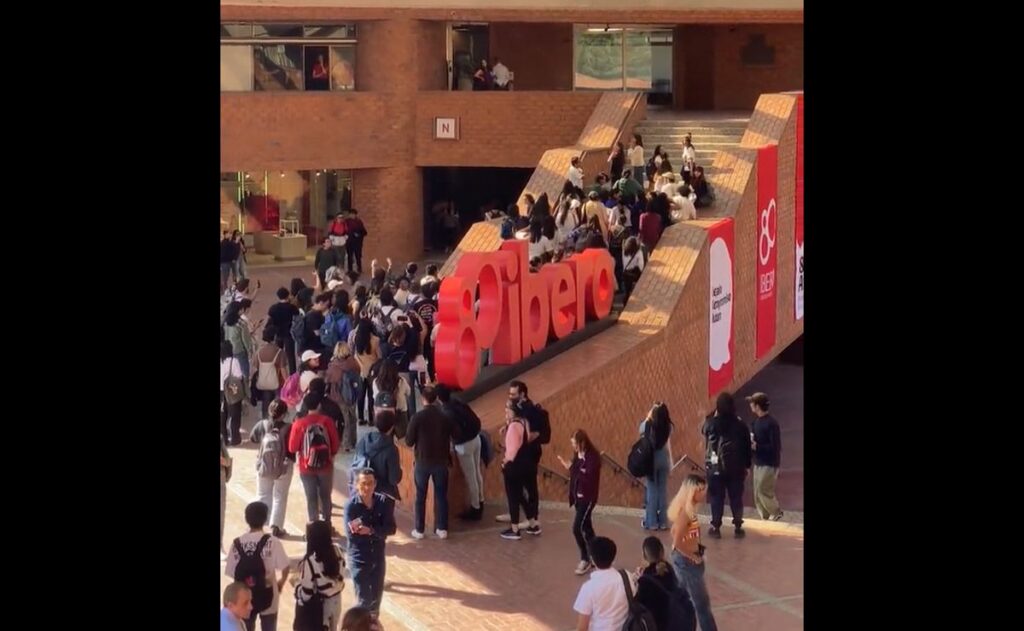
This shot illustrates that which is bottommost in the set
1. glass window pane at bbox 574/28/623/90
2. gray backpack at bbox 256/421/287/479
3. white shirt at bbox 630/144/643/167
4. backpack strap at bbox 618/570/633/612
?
backpack strap at bbox 618/570/633/612

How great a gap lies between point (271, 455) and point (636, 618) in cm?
446

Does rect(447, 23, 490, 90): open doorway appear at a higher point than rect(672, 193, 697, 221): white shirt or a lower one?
higher

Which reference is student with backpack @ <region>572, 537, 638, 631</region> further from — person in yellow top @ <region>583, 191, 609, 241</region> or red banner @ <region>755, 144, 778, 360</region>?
red banner @ <region>755, 144, 778, 360</region>

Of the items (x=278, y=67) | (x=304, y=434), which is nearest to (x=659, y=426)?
(x=304, y=434)

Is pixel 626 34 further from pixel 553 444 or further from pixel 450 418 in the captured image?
pixel 450 418

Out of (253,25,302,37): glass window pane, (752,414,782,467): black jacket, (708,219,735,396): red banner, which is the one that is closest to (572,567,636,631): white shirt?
(752,414,782,467): black jacket

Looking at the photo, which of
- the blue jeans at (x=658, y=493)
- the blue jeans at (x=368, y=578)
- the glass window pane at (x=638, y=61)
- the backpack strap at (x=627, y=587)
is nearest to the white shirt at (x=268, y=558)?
the blue jeans at (x=368, y=578)

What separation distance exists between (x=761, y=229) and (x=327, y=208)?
37.4ft

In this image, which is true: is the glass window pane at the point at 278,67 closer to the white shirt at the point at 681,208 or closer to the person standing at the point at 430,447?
the white shirt at the point at 681,208

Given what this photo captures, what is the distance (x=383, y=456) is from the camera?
42.5 feet

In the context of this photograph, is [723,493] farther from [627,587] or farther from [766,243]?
[766,243]

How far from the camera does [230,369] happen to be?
17203mm

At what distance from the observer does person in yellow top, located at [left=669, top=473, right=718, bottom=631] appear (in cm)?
1165
